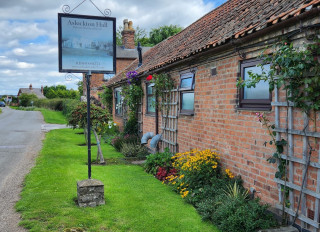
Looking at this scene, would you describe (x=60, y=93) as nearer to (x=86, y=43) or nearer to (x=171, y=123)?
(x=171, y=123)

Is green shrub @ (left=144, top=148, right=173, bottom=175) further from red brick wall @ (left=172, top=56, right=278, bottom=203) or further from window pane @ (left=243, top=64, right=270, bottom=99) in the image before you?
window pane @ (left=243, top=64, right=270, bottom=99)

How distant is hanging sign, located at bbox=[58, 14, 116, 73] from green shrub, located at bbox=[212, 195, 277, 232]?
3.31 metres

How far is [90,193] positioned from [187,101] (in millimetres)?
3756

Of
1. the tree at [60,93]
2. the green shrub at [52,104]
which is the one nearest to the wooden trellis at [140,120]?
the green shrub at [52,104]

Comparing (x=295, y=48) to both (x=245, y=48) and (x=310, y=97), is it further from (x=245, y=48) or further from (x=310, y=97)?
(x=245, y=48)

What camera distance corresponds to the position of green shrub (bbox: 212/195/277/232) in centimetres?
433

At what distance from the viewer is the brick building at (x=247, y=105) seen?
13.3 ft

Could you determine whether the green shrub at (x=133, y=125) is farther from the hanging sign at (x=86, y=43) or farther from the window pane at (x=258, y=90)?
→ the window pane at (x=258, y=90)

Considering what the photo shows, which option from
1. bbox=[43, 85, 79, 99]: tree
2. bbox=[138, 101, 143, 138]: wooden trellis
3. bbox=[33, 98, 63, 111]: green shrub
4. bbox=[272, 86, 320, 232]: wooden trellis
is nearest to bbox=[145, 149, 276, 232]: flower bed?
bbox=[272, 86, 320, 232]: wooden trellis

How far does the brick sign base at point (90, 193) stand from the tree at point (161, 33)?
4282 centimetres

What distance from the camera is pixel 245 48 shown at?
5.38 meters

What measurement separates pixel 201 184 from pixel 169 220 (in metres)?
1.30

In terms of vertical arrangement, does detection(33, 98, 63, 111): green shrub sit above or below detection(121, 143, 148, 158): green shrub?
above

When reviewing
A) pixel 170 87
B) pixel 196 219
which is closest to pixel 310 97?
pixel 196 219
